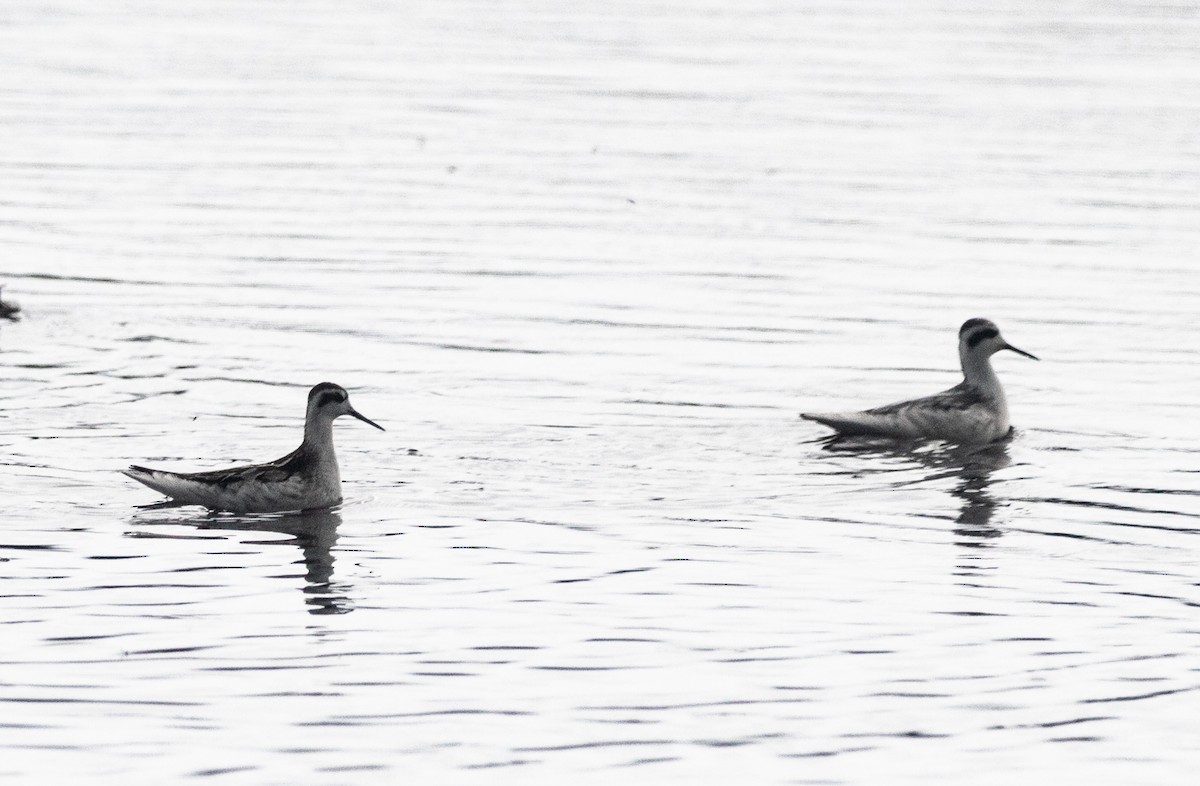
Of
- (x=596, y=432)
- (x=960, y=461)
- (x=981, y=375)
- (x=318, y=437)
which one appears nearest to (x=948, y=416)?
(x=960, y=461)

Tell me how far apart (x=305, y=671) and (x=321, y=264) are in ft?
50.1

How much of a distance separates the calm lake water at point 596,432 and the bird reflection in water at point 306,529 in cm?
7

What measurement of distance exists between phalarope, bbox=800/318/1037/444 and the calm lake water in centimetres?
29

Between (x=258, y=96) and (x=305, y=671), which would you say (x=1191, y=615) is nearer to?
(x=305, y=671)

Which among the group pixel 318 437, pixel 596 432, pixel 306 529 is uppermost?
pixel 318 437

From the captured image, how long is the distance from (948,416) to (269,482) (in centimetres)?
609

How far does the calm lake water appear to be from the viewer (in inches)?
464

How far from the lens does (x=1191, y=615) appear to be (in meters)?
13.8

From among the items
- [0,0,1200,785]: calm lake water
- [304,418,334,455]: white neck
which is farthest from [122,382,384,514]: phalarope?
[0,0,1200,785]: calm lake water

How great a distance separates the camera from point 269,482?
1647cm

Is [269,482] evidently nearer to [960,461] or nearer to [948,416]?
[960,461]

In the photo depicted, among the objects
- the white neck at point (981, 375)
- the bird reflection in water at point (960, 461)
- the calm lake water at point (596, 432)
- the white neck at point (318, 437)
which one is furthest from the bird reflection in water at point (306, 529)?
the white neck at point (981, 375)

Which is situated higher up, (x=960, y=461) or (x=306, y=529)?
(x=306, y=529)

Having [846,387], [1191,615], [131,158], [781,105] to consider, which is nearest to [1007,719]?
[1191,615]
